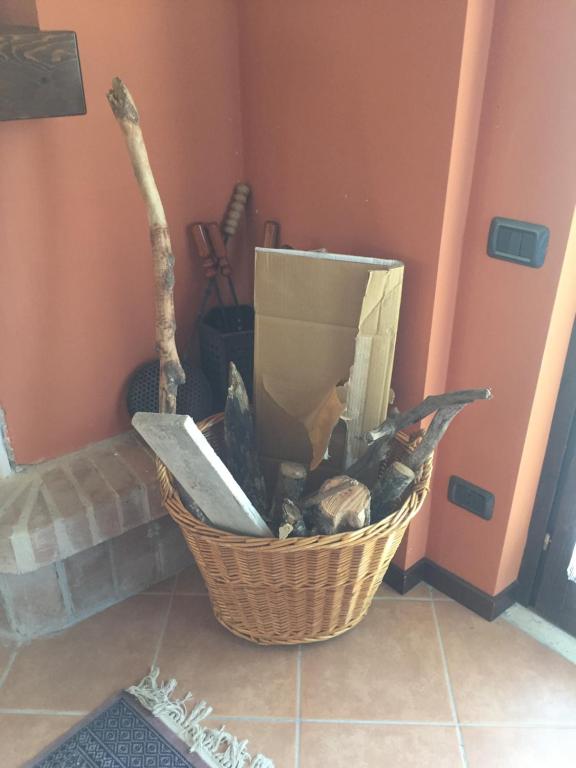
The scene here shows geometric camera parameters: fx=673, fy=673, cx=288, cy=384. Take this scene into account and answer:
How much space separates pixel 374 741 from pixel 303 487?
1.58ft

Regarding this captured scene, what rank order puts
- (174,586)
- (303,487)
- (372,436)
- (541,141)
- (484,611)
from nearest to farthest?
(541,141) → (372,436) → (303,487) → (484,611) → (174,586)

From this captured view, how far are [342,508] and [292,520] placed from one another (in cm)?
10

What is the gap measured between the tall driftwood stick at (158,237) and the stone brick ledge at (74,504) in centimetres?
24

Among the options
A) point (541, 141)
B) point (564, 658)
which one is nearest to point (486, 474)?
point (564, 658)

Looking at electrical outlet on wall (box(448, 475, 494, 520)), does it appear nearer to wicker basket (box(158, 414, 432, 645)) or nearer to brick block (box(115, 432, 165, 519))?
wicker basket (box(158, 414, 432, 645))

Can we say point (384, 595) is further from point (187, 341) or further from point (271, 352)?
point (187, 341)

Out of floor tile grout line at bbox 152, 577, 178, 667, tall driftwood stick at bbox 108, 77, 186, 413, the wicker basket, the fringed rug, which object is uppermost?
tall driftwood stick at bbox 108, 77, 186, 413

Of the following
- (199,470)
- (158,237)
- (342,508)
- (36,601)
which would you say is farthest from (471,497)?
(36,601)

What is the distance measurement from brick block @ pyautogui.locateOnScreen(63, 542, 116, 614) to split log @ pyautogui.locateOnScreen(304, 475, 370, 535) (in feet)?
1.78

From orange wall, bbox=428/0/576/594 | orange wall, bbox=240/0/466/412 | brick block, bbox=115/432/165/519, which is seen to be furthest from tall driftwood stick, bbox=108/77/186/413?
orange wall, bbox=428/0/576/594

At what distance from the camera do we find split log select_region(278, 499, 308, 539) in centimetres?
120

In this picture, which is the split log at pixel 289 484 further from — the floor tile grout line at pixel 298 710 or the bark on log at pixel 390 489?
the floor tile grout line at pixel 298 710

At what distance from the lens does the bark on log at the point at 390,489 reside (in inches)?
49.1

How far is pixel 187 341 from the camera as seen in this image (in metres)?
1.67
